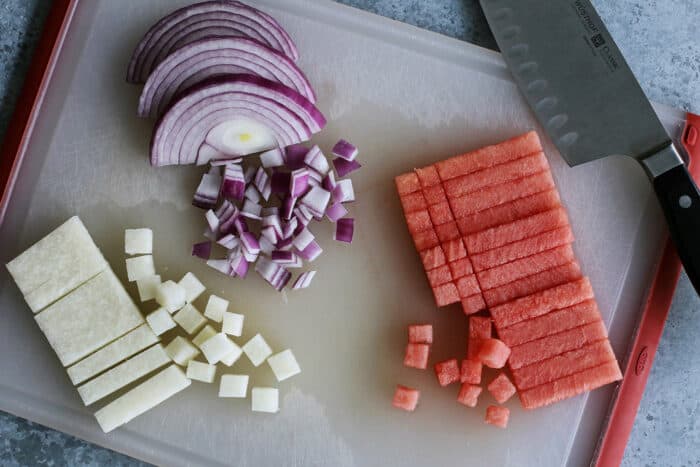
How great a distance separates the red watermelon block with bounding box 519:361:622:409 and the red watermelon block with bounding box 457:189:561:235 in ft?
2.29

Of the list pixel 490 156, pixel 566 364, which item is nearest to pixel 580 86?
pixel 490 156

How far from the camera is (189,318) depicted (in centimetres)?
309

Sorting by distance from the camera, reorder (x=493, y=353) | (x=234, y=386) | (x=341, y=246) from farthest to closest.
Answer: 1. (x=341, y=246)
2. (x=234, y=386)
3. (x=493, y=353)

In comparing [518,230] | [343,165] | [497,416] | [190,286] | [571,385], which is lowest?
[497,416]

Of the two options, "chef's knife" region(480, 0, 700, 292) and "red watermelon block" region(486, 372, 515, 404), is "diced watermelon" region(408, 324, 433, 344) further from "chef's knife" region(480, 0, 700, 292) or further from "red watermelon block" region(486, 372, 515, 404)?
"chef's knife" region(480, 0, 700, 292)

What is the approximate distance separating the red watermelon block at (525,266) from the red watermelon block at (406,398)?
1.81 feet

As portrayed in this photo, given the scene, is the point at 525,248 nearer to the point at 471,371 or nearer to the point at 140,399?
A: the point at 471,371

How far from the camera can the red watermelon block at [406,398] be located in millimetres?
3018

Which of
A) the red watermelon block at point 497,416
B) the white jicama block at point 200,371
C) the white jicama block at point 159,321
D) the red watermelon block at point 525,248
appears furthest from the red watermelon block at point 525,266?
the white jicama block at point 159,321

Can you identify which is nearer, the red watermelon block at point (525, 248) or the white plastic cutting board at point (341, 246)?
the red watermelon block at point (525, 248)

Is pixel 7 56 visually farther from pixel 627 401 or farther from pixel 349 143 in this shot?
pixel 627 401

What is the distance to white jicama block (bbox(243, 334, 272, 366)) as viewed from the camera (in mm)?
3062

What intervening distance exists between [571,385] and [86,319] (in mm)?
2052

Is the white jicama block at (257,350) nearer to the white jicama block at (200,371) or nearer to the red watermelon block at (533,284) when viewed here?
the white jicama block at (200,371)
